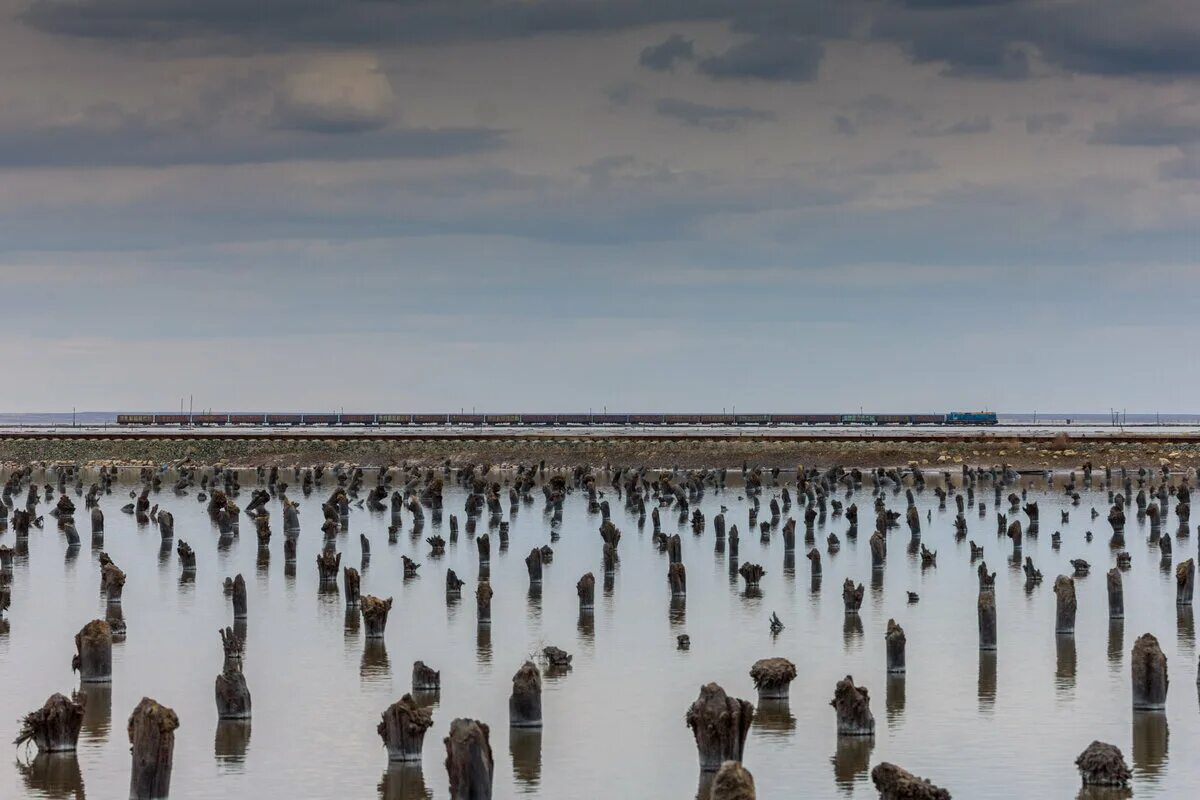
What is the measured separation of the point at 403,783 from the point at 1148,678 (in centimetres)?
1209

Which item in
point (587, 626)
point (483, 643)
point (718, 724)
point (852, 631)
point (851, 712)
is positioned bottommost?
point (718, 724)

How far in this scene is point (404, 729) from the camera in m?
27.2

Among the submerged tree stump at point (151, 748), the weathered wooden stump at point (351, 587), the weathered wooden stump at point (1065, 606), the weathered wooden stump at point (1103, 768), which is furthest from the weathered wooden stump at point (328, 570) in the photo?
the weathered wooden stump at point (1103, 768)

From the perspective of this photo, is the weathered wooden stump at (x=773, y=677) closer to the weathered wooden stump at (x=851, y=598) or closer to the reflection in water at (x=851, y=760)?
the reflection in water at (x=851, y=760)

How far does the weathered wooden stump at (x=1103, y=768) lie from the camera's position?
86.5 feet

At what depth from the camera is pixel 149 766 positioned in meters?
24.7

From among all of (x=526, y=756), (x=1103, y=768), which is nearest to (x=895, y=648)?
(x=1103, y=768)

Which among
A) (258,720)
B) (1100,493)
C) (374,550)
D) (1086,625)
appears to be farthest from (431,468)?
(258,720)

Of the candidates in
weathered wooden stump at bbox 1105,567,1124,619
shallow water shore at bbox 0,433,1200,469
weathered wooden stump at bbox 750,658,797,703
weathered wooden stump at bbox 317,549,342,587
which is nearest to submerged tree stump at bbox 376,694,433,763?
weathered wooden stump at bbox 750,658,797,703

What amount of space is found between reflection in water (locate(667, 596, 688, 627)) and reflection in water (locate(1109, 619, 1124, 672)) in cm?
930

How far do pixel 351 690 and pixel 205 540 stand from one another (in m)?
34.1

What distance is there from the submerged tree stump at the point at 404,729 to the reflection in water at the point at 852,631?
1414 cm

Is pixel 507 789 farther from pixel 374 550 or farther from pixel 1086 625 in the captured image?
pixel 374 550

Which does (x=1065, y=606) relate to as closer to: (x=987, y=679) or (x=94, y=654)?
(x=987, y=679)
